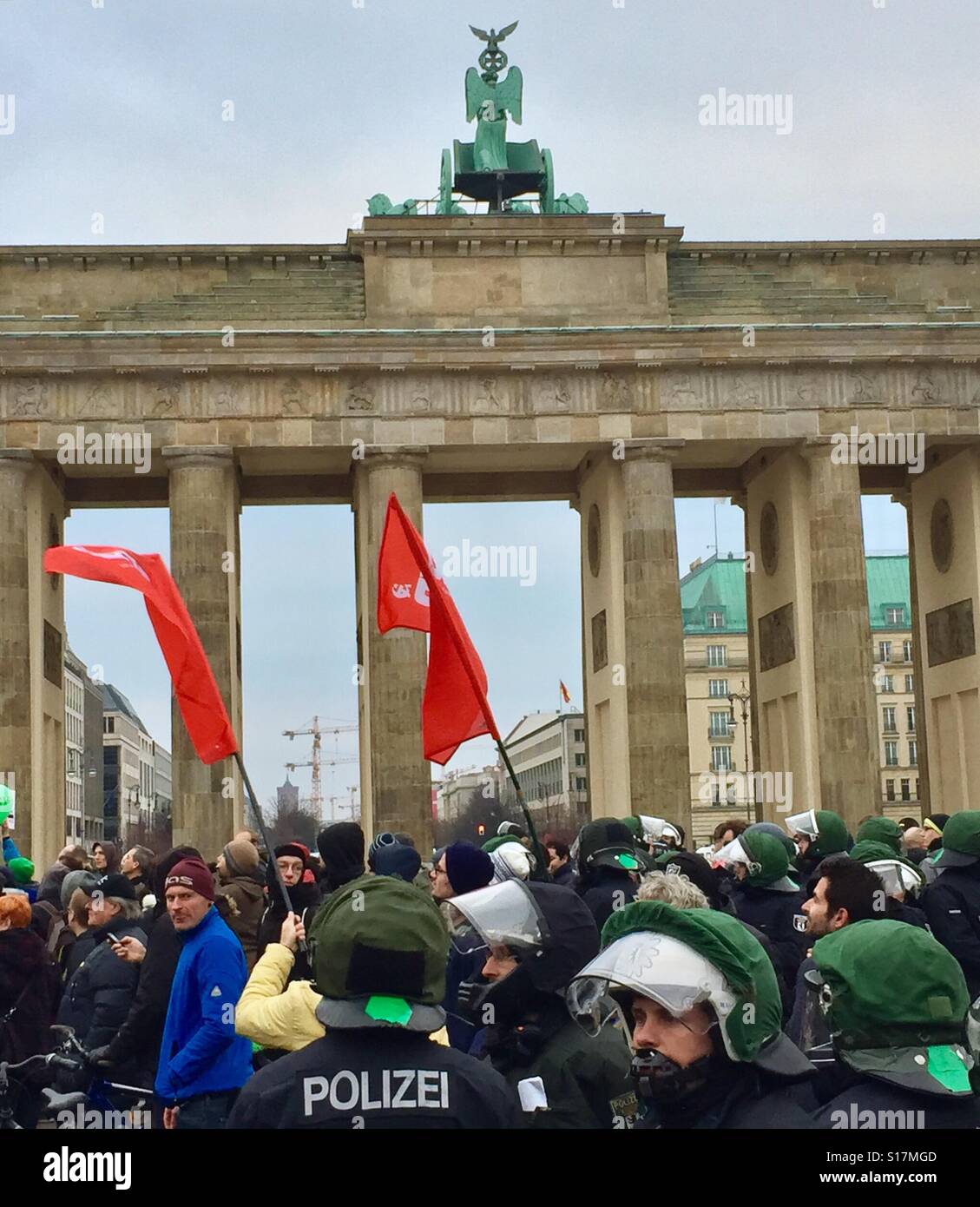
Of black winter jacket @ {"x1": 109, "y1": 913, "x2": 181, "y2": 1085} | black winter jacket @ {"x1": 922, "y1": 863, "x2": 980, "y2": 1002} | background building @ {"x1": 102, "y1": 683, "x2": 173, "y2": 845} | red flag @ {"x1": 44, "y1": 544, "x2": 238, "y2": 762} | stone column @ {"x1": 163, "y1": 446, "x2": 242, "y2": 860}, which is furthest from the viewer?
background building @ {"x1": 102, "y1": 683, "x2": 173, "y2": 845}

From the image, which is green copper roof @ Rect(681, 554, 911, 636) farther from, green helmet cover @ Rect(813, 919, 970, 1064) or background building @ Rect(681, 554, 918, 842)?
green helmet cover @ Rect(813, 919, 970, 1064)

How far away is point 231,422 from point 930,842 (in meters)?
24.9

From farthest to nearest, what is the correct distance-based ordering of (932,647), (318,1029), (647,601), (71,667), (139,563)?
1. (71,667)
2. (932,647)
3. (647,601)
4. (139,563)
5. (318,1029)

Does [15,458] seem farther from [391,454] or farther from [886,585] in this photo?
[886,585]

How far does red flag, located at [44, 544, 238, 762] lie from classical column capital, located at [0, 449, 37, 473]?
25.7 m

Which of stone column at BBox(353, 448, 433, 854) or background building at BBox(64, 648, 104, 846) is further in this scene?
background building at BBox(64, 648, 104, 846)

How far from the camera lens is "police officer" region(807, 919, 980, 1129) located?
4.19 metres

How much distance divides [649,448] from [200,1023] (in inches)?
1223

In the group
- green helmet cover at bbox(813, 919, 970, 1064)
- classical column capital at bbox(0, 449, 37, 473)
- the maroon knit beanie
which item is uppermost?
classical column capital at bbox(0, 449, 37, 473)

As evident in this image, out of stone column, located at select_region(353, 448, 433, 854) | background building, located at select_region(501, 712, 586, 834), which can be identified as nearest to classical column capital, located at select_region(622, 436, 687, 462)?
stone column, located at select_region(353, 448, 433, 854)

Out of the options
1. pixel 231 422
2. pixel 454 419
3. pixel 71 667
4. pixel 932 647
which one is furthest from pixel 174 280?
pixel 71 667

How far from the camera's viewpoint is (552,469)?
139 feet

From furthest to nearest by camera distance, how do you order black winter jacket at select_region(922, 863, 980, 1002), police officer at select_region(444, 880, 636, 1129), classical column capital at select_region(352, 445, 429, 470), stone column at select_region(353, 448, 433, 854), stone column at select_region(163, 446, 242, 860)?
1. classical column capital at select_region(352, 445, 429, 470)
2. stone column at select_region(353, 448, 433, 854)
3. stone column at select_region(163, 446, 242, 860)
4. black winter jacket at select_region(922, 863, 980, 1002)
5. police officer at select_region(444, 880, 636, 1129)
